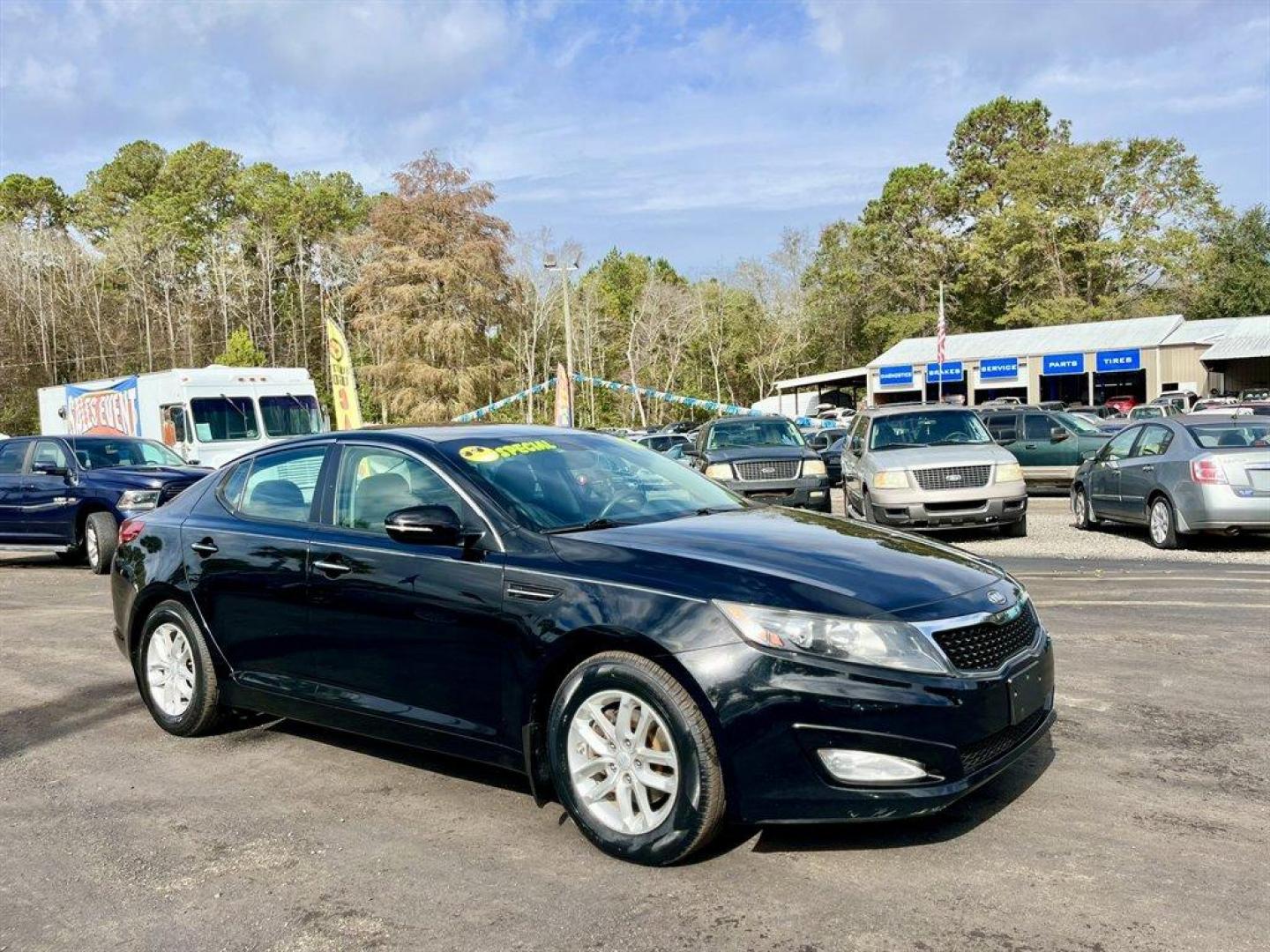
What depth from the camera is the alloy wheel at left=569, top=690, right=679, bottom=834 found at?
3863mm

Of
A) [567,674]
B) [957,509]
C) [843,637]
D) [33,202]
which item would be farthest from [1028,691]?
[33,202]

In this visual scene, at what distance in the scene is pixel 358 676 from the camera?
15.8ft

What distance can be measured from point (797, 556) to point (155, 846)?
8.93 feet

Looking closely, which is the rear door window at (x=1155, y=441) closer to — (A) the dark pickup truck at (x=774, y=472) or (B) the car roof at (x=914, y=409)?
(B) the car roof at (x=914, y=409)

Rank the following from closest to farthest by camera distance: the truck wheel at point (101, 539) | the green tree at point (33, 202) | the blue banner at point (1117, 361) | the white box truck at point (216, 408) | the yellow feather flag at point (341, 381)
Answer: the truck wheel at point (101, 539), the white box truck at point (216, 408), the yellow feather flag at point (341, 381), the blue banner at point (1117, 361), the green tree at point (33, 202)

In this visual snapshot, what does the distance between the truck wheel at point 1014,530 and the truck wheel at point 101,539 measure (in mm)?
10867

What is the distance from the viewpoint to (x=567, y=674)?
4098mm

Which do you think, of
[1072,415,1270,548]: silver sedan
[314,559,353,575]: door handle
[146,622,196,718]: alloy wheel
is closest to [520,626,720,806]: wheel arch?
[314,559,353,575]: door handle

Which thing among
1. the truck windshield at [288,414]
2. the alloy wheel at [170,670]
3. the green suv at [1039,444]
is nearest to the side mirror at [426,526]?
the alloy wheel at [170,670]

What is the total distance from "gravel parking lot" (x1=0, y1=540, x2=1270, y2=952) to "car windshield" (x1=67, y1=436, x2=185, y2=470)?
9.18 m

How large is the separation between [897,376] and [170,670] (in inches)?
2266

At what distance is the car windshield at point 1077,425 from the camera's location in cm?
2047

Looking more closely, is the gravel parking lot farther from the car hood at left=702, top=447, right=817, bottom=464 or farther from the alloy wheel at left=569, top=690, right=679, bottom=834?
the car hood at left=702, top=447, right=817, bottom=464

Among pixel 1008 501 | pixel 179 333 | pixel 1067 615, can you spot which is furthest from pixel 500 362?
pixel 1067 615
